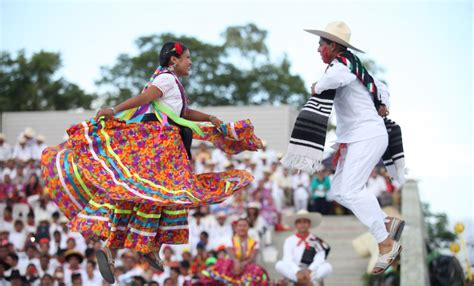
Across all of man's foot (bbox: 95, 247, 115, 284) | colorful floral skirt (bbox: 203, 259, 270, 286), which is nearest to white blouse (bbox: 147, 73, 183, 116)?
man's foot (bbox: 95, 247, 115, 284)

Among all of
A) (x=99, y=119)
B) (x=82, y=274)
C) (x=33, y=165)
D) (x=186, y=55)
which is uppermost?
(x=186, y=55)

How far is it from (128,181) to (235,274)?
3.27 m

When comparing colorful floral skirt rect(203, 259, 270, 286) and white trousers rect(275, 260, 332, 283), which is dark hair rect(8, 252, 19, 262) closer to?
colorful floral skirt rect(203, 259, 270, 286)

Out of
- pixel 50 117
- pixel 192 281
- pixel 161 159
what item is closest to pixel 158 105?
pixel 161 159

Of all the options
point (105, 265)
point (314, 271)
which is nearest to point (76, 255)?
point (314, 271)

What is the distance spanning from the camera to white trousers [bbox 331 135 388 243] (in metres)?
5.91

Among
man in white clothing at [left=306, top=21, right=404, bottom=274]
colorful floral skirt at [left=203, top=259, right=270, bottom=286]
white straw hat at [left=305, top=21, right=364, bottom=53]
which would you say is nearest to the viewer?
man in white clothing at [left=306, top=21, right=404, bottom=274]

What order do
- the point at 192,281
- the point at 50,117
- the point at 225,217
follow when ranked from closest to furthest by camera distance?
1. the point at 192,281
2. the point at 225,217
3. the point at 50,117

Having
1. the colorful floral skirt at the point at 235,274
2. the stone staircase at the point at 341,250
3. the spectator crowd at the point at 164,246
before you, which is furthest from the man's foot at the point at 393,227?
the stone staircase at the point at 341,250

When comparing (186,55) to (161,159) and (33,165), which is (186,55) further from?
(33,165)

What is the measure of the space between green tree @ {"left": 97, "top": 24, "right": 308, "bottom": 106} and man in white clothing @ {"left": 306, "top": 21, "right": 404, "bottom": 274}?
27268 mm

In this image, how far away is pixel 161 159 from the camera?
6355 mm

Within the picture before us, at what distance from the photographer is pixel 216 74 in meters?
34.3

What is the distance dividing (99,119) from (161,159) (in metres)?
0.58
